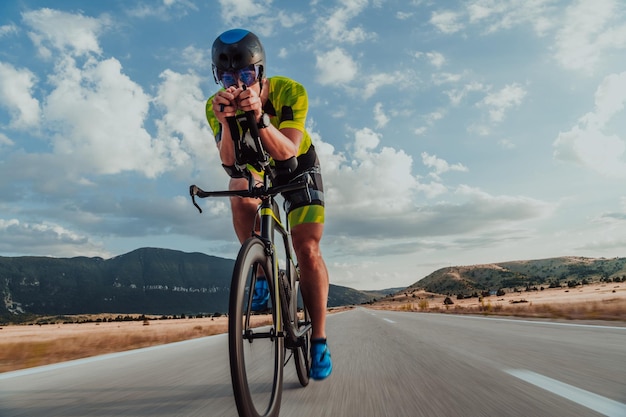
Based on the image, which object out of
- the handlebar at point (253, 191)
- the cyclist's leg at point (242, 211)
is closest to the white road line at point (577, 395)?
A: the handlebar at point (253, 191)

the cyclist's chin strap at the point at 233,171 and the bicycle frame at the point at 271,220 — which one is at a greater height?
the cyclist's chin strap at the point at 233,171

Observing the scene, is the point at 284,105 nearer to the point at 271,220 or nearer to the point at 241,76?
the point at 241,76

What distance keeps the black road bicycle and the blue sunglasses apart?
0.42 m

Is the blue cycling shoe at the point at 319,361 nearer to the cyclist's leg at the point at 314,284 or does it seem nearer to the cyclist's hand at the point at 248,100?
the cyclist's leg at the point at 314,284

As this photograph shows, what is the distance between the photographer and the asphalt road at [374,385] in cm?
276

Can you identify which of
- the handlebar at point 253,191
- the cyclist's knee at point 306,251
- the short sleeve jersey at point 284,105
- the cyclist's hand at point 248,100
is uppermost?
the short sleeve jersey at point 284,105

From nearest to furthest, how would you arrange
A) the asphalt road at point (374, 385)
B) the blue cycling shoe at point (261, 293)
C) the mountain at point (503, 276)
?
the asphalt road at point (374, 385) → the blue cycling shoe at point (261, 293) → the mountain at point (503, 276)

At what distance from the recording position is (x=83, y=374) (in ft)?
14.6

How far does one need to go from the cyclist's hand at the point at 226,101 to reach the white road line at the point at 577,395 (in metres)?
2.58

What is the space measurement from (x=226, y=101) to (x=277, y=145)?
0.48 metres

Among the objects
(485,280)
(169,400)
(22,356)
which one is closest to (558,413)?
(169,400)

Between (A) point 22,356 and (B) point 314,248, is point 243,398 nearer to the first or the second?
(B) point 314,248

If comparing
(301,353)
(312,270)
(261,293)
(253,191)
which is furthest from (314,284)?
(253,191)

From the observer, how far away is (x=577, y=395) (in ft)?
9.93
